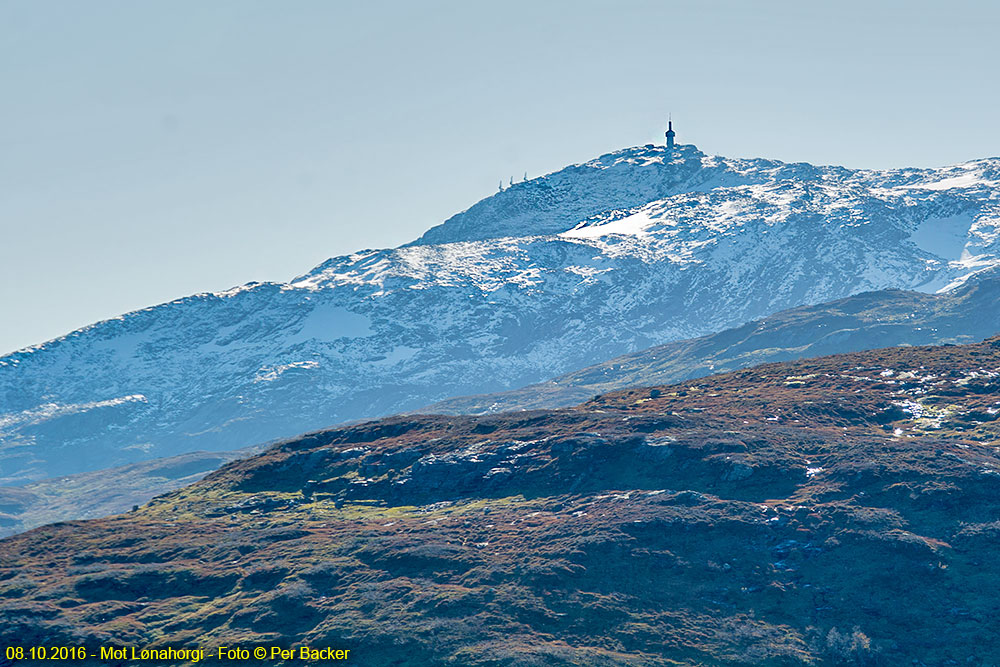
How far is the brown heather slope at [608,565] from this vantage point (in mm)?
142125

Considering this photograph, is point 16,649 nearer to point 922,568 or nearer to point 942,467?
point 922,568

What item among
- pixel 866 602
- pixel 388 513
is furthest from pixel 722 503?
pixel 388 513

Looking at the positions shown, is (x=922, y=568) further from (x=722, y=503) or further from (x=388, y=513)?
(x=388, y=513)

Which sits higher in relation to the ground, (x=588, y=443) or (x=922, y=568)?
(x=588, y=443)

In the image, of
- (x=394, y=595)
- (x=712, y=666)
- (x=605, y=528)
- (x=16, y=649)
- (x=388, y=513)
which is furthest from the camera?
(x=388, y=513)

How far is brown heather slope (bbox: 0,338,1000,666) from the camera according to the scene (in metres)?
142

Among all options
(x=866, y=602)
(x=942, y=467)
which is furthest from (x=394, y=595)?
(x=942, y=467)

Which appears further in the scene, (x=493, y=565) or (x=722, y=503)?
(x=722, y=503)

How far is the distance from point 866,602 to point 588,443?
2385 inches

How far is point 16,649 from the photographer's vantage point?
146 metres

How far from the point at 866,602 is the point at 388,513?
3023 inches

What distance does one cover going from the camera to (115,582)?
16562cm

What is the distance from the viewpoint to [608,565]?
159 metres

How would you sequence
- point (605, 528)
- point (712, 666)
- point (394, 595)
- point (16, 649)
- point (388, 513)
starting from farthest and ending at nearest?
point (388, 513), point (605, 528), point (394, 595), point (16, 649), point (712, 666)
